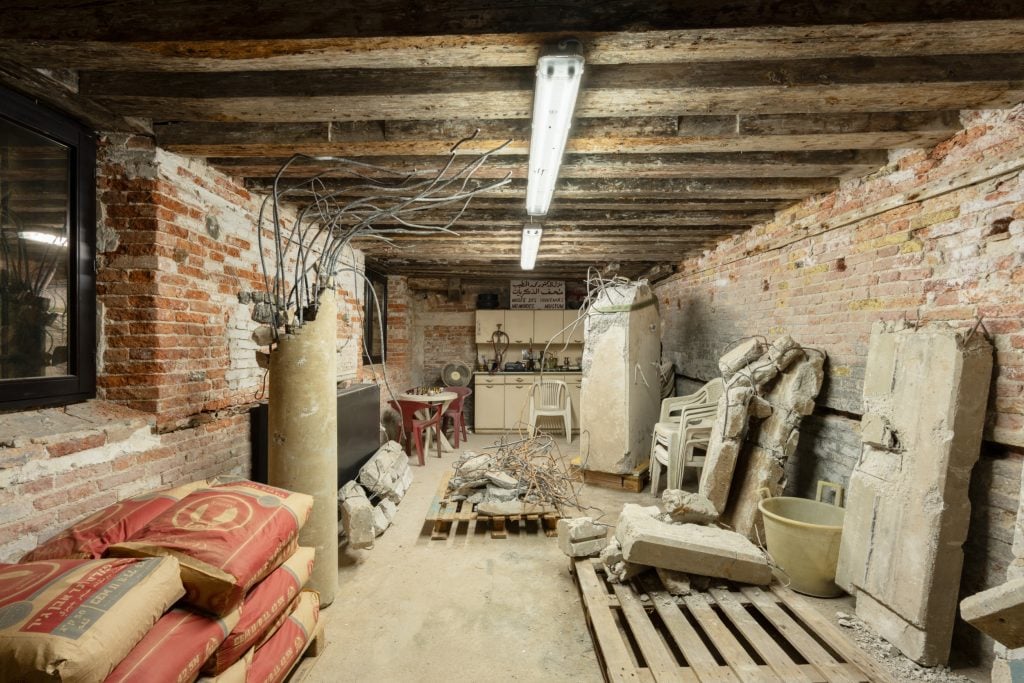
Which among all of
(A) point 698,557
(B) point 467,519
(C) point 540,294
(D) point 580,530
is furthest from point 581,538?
(C) point 540,294

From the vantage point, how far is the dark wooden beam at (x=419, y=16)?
1.51 meters

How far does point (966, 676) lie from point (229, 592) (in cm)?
307

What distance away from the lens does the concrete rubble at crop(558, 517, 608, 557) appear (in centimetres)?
288

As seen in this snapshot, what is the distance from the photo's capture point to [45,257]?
6.90ft

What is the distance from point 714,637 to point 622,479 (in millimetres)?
2479

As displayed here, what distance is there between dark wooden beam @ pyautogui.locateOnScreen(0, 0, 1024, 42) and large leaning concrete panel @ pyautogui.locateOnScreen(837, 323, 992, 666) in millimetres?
1454

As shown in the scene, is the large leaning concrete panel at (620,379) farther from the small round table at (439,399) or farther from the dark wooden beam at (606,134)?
the dark wooden beam at (606,134)

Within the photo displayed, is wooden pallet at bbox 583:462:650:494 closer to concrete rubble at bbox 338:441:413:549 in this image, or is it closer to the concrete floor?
the concrete floor

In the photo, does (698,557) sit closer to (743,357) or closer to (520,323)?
(743,357)

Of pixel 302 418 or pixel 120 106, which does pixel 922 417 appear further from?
pixel 120 106

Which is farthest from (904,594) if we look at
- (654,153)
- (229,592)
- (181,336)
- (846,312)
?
(181,336)

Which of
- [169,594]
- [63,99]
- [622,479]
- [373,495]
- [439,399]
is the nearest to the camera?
[169,594]

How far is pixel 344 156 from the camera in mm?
2658

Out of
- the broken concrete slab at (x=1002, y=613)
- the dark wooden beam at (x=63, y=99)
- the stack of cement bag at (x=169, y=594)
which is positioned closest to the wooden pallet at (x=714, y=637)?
the broken concrete slab at (x=1002, y=613)
